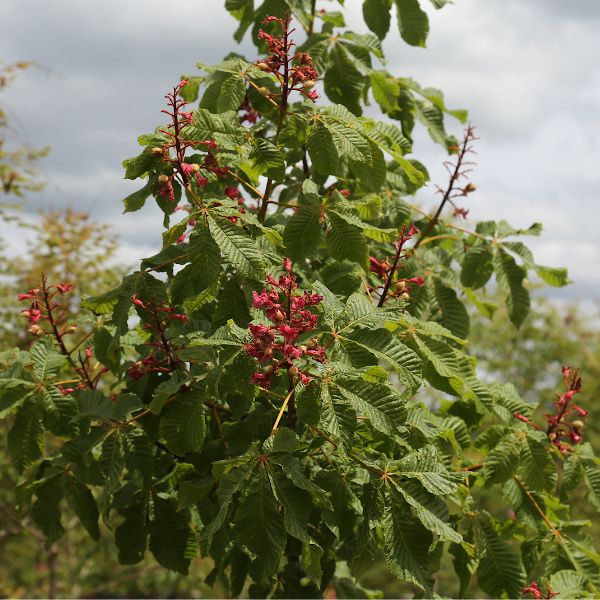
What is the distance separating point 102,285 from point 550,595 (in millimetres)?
6826

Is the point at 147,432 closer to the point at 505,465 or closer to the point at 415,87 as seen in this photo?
the point at 505,465

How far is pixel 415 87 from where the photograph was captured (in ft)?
12.4

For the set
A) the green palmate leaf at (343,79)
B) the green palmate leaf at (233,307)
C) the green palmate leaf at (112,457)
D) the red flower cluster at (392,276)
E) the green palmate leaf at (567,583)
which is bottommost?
the green palmate leaf at (567,583)

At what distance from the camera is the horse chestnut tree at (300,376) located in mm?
2279

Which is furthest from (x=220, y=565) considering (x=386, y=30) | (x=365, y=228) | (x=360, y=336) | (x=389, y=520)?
(x=386, y=30)

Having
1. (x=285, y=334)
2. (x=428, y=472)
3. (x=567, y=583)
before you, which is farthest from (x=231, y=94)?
(x=567, y=583)

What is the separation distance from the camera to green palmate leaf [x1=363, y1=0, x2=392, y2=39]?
134 inches

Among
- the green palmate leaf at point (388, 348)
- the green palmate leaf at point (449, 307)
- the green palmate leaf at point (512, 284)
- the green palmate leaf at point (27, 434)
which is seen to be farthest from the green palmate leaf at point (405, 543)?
the green palmate leaf at point (512, 284)

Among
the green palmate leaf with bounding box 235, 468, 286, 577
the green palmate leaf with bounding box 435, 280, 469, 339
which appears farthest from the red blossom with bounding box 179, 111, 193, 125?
the green palmate leaf with bounding box 435, 280, 469, 339

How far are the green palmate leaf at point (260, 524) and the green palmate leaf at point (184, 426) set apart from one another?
418mm

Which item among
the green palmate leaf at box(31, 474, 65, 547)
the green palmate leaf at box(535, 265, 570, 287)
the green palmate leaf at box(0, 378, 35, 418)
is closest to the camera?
the green palmate leaf at box(0, 378, 35, 418)

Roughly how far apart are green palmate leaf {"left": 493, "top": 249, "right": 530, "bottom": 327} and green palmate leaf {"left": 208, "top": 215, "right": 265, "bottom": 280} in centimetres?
154

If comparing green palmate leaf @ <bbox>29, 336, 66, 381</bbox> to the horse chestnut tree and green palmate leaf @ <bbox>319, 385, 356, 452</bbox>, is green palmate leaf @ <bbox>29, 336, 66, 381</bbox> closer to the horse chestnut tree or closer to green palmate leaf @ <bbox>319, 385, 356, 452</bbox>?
the horse chestnut tree

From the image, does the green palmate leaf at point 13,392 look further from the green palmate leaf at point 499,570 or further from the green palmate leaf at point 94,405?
the green palmate leaf at point 499,570
